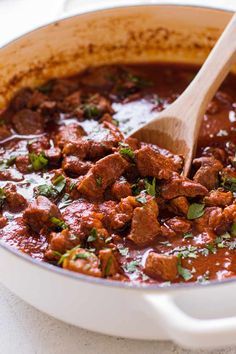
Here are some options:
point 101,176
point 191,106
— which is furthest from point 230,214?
point 191,106

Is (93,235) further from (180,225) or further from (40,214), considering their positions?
(180,225)

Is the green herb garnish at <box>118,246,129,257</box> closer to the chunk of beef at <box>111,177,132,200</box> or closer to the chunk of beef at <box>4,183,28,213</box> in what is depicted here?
the chunk of beef at <box>111,177,132,200</box>

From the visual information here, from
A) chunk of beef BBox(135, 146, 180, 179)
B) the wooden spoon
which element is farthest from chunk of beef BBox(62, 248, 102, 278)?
the wooden spoon

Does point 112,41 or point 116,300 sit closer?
point 116,300

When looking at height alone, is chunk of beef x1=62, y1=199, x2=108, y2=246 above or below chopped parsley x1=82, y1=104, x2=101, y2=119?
below

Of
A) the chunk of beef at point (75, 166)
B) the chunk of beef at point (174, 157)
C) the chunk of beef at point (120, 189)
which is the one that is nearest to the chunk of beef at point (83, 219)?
the chunk of beef at point (120, 189)

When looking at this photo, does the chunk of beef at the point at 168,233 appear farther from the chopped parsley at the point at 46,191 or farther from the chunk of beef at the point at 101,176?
the chopped parsley at the point at 46,191

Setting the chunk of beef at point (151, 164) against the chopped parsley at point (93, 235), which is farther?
the chunk of beef at point (151, 164)
